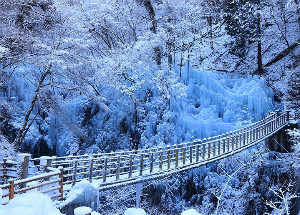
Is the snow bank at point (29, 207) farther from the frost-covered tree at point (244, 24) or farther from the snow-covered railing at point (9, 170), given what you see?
the frost-covered tree at point (244, 24)

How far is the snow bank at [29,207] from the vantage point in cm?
364

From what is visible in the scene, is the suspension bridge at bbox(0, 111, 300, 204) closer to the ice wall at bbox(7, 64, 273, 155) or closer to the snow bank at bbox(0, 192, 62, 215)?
the snow bank at bbox(0, 192, 62, 215)

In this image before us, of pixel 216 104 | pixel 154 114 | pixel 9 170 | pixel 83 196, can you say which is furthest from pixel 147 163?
pixel 216 104

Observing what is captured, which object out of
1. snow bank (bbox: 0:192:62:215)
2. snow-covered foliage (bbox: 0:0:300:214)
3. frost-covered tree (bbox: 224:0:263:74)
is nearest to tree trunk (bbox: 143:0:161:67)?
snow-covered foliage (bbox: 0:0:300:214)

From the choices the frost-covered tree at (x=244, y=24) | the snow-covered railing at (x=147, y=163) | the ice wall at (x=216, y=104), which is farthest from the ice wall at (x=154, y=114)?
the frost-covered tree at (x=244, y=24)

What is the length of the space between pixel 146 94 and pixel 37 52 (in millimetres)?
8074

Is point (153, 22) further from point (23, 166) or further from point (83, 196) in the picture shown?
point (83, 196)

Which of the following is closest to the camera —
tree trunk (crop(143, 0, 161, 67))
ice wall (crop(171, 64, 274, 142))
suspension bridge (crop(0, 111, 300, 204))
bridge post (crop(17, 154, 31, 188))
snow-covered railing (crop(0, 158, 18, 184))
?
suspension bridge (crop(0, 111, 300, 204))

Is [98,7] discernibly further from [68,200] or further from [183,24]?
[68,200]

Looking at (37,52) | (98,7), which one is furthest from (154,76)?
(37,52)

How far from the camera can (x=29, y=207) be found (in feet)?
12.3

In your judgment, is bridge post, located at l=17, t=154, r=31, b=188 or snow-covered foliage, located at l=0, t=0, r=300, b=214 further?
snow-covered foliage, located at l=0, t=0, r=300, b=214

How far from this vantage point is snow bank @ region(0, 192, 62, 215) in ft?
11.9

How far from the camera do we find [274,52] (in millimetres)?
22875
